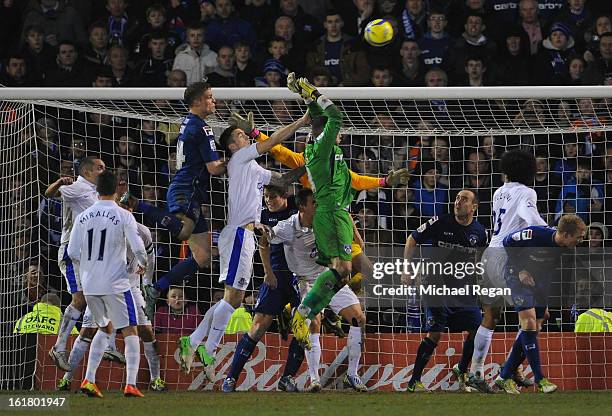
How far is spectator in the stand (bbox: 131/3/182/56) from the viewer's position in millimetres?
16297

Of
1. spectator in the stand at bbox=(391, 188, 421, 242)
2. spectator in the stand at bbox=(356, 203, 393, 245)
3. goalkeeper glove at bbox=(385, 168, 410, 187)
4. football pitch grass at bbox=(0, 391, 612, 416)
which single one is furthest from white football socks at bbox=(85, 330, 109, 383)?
spectator in the stand at bbox=(391, 188, 421, 242)

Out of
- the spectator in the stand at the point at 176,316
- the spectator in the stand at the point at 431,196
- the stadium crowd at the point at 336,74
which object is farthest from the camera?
the spectator in the stand at the point at 431,196

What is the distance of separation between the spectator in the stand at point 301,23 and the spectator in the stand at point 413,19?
1055 millimetres

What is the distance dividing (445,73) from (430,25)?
0.97 m

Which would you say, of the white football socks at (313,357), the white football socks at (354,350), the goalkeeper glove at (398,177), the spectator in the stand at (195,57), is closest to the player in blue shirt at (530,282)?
the goalkeeper glove at (398,177)

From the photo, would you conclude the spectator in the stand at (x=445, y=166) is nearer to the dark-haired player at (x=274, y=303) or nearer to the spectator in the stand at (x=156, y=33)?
the dark-haired player at (x=274, y=303)

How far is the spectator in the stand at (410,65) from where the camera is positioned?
15.6 metres

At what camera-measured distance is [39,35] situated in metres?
16.5

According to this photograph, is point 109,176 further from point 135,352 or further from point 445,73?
point 445,73

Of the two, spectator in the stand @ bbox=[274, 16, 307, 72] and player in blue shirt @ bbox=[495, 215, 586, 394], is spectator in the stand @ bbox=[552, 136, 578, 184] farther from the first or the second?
spectator in the stand @ bbox=[274, 16, 307, 72]

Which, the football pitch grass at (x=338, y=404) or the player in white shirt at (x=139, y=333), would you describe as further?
the player in white shirt at (x=139, y=333)

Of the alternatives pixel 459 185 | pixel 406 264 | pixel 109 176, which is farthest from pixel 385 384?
pixel 109 176

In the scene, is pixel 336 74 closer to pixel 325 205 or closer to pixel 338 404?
pixel 325 205

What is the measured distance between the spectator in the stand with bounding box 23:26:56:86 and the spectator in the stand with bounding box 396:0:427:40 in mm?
4425
